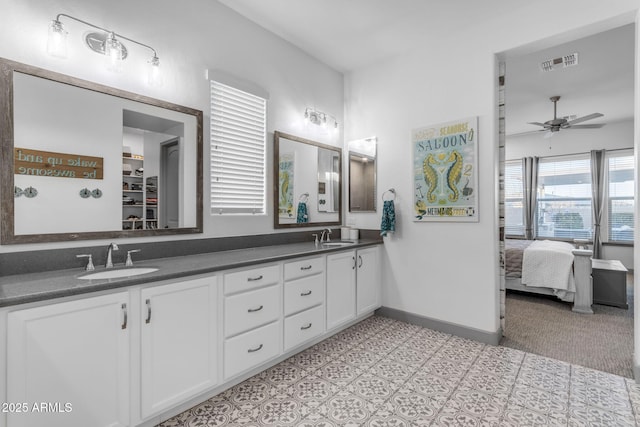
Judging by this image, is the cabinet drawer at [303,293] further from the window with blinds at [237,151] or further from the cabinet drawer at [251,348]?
the window with blinds at [237,151]

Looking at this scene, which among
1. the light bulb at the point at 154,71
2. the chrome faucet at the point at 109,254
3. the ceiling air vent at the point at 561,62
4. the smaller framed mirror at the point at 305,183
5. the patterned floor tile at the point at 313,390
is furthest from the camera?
the ceiling air vent at the point at 561,62

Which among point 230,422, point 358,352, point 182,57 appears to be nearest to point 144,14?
point 182,57

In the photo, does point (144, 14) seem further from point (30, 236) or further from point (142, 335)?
point (142, 335)

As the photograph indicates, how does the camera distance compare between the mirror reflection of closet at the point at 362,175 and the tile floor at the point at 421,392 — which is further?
the mirror reflection of closet at the point at 362,175

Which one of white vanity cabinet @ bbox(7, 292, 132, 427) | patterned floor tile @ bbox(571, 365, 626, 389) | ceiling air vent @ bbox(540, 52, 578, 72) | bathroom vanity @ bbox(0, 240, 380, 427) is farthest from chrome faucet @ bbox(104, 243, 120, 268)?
ceiling air vent @ bbox(540, 52, 578, 72)

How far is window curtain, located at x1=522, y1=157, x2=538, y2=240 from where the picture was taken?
6797 millimetres

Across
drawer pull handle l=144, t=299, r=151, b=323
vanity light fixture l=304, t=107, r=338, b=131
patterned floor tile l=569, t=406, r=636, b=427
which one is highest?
vanity light fixture l=304, t=107, r=338, b=131

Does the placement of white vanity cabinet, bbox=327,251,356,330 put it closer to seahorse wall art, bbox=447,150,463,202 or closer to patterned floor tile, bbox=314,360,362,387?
patterned floor tile, bbox=314,360,362,387

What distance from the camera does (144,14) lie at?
2.23 metres

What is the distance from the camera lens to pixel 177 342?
1822 mm

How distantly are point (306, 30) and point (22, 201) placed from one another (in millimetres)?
2635

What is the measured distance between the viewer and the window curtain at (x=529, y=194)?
6797 mm

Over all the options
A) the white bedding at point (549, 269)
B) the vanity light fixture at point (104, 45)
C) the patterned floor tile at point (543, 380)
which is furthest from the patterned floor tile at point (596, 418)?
the vanity light fixture at point (104, 45)

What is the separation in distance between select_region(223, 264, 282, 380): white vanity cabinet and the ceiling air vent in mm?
3695
